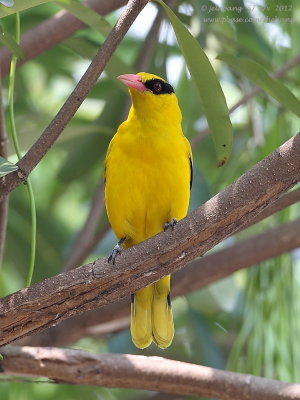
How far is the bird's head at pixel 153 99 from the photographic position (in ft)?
10.4

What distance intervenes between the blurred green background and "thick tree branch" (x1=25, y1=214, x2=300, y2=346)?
0.17 ft

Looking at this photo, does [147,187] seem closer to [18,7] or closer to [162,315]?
[162,315]

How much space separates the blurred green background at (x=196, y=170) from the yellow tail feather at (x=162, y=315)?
0.24 meters

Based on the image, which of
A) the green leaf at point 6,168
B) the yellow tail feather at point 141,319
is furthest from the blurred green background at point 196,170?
the green leaf at point 6,168

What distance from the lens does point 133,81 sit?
3029 millimetres

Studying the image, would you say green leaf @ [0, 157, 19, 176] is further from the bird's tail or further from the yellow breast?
the bird's tail

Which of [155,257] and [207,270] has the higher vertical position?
[207,270]

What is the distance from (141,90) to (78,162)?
0.73 meters

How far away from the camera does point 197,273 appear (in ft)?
10.5

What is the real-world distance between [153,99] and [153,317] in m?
0.82

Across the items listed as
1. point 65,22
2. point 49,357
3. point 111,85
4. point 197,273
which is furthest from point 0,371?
point 111,85

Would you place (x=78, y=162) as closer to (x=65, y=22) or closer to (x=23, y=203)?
(x=23, y=203)

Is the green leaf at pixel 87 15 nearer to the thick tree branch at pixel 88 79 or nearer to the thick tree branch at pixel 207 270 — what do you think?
the thick tree branch at pixel 88 79

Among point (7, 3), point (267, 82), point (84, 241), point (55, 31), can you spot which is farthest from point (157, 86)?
point (7, 3)
